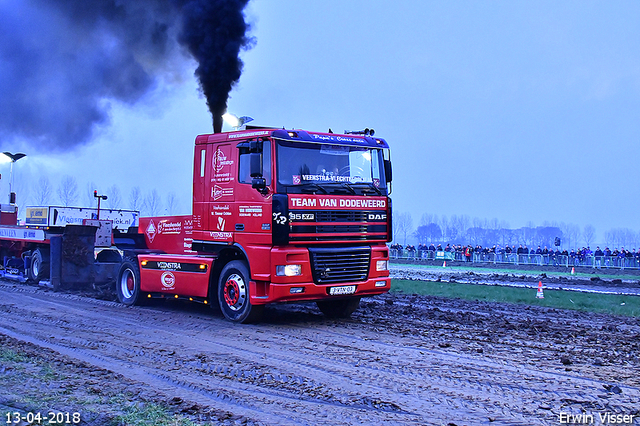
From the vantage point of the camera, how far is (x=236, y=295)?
11.1 meters

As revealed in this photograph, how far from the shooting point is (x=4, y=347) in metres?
8.52

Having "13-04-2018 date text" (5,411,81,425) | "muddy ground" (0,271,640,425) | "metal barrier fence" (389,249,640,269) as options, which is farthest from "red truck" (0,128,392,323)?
"metal barrier fence" (389,249,640,269)

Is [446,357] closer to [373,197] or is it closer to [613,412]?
[613,412]

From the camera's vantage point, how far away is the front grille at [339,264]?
10.6 meters

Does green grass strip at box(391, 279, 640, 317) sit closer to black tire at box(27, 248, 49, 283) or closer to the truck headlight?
the truck headlight

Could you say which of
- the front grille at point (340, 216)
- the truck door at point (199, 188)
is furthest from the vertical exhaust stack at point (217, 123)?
the front grille at point (340, 216)

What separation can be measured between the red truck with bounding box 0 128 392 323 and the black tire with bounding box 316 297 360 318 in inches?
1.0

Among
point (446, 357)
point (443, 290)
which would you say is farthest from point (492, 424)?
point (443, 290)

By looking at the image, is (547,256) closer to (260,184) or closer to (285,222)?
(285,222)

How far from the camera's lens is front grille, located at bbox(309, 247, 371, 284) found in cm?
1062

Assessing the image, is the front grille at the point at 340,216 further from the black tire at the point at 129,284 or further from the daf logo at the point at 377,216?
the black tire at the point at 129,284

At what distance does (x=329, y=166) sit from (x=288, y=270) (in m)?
2.12

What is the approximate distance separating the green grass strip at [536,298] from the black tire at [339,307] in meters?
5.57

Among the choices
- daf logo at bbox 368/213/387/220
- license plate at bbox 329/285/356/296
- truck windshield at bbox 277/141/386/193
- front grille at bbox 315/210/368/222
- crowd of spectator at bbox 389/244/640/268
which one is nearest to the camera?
truck windshield at bbox 277/141/386/193
